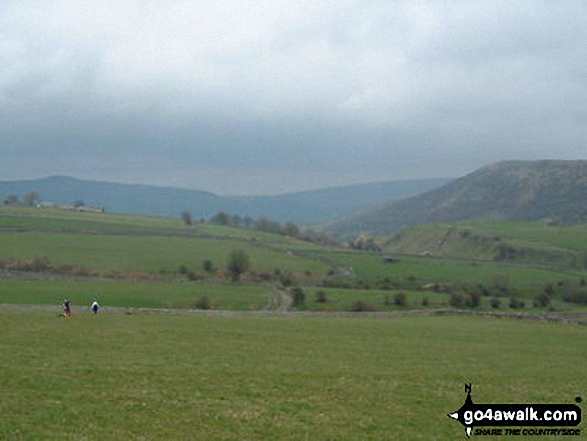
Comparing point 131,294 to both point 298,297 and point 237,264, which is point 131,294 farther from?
point 237,264

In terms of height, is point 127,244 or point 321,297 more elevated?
point 127,244

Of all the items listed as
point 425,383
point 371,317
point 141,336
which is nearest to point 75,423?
point 425,383

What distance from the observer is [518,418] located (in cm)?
2148

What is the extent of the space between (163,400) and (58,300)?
185 feet

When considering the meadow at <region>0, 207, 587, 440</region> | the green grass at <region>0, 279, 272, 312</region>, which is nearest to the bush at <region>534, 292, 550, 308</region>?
the meadow at <region>0, 207, 587, 440</region>

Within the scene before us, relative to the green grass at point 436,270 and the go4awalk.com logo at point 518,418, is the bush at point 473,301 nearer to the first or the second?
the green grass at point 436,270

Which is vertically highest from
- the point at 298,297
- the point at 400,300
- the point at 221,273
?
the point at 221,273

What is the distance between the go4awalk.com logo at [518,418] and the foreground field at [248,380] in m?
0.71

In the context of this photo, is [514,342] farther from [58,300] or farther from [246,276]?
[246,276]

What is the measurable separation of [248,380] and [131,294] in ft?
197

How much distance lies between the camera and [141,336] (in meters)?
37.9

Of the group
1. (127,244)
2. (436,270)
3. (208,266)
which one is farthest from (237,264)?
(436,270)

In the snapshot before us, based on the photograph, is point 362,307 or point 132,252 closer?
point 362,307

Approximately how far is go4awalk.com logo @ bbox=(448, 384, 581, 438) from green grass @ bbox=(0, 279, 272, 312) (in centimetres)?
5555
